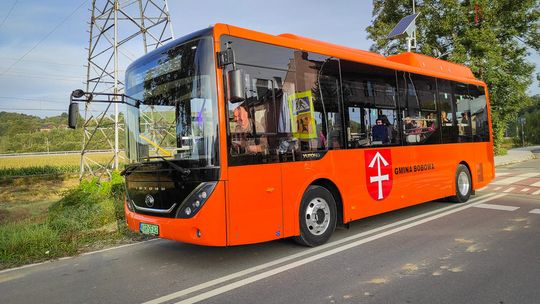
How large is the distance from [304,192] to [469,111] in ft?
20.4

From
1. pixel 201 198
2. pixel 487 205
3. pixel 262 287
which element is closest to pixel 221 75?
pixel 201 198

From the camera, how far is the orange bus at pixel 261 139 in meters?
4.94

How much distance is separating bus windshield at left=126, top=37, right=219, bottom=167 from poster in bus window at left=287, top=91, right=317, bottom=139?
1309 mm

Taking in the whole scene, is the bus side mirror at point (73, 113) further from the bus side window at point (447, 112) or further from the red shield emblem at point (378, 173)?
the bus side window at point (447, 112)

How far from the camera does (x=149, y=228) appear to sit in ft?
18.0

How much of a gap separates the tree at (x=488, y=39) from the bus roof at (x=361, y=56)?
43.2ft

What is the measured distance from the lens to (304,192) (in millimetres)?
5848

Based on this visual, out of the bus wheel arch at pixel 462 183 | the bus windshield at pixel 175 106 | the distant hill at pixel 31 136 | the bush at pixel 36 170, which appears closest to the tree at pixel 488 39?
the bus wheel arch at pixel 462 183

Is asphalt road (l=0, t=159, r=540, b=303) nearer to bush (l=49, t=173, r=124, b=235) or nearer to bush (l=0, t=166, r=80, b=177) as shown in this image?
bush (l=49, t=173, r=124, b=235)

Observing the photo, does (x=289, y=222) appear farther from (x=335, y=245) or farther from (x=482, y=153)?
(x=482, y=153)

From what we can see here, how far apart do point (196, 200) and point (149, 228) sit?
101 cm

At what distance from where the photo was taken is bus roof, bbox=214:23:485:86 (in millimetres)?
5438

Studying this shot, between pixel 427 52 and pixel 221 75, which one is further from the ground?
pixel 427 52

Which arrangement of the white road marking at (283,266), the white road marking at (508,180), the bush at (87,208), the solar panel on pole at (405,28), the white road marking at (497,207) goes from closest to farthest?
the white road marking at (283,266), the bush at (87,208), the white road marking at (497,207), the white road marking at (508,180), the solar panel on pole at (405,28)
